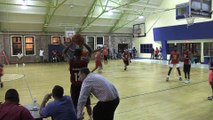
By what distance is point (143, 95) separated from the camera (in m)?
7.08

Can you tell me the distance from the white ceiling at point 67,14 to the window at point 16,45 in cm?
88

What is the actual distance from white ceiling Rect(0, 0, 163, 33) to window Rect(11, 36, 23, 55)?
88cm

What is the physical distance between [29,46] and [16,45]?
123 cm

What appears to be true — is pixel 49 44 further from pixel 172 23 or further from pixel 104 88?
pixel 104 88

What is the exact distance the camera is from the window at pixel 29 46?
2177 cm

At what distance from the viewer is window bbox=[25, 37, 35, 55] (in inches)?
857

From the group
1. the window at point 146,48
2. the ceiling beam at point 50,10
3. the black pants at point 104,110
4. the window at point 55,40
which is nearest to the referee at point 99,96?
the black pants at point 104,110

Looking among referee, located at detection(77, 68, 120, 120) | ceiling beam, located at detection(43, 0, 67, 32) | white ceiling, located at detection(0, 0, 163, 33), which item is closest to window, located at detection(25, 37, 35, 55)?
white ceiling, located at detection(0, 0, 163, 33)

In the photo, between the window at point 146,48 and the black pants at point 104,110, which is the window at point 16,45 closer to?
the window at point 146,48

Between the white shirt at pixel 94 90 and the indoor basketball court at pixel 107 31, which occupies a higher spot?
the indoor basketball court at pixel 107 31

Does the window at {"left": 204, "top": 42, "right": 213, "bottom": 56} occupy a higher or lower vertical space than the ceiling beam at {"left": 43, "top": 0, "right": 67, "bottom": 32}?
lower

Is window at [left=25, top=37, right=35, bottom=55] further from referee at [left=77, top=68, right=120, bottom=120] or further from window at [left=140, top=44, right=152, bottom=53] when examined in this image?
referee at [left=77, top=68, right=120, bottom=120]

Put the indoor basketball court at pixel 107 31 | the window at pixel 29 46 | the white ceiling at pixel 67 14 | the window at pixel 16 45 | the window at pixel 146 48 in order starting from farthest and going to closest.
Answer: the window at pixel 146 48
the window at pixel 29 46
the window at pixel 16 45
the white ceiling at pixel 67 14
the indoor basketball court at pixel 107 31

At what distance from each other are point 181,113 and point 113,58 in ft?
70.9
